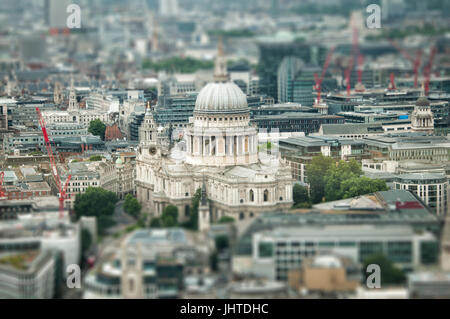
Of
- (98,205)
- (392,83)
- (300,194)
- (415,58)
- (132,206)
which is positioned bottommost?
(300,194)

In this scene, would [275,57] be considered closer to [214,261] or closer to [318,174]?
[318,174]

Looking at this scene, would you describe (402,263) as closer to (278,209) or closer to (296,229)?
(296,229)

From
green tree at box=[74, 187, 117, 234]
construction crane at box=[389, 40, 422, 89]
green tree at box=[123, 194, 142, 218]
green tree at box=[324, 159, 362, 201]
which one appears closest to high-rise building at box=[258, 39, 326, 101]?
construction crane at box=[389, 40, 422, 89]

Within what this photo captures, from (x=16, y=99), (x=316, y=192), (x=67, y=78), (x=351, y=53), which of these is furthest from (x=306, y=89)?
(x=351, y=53)

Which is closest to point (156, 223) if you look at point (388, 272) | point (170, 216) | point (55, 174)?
point (170, 216)

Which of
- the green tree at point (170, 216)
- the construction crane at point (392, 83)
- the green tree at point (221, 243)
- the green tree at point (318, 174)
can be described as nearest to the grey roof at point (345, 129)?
the green tree at point (318, 174)

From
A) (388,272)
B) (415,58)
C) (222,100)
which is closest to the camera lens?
(388,272)

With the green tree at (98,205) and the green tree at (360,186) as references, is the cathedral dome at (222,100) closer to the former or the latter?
the green tree at (360,186)
